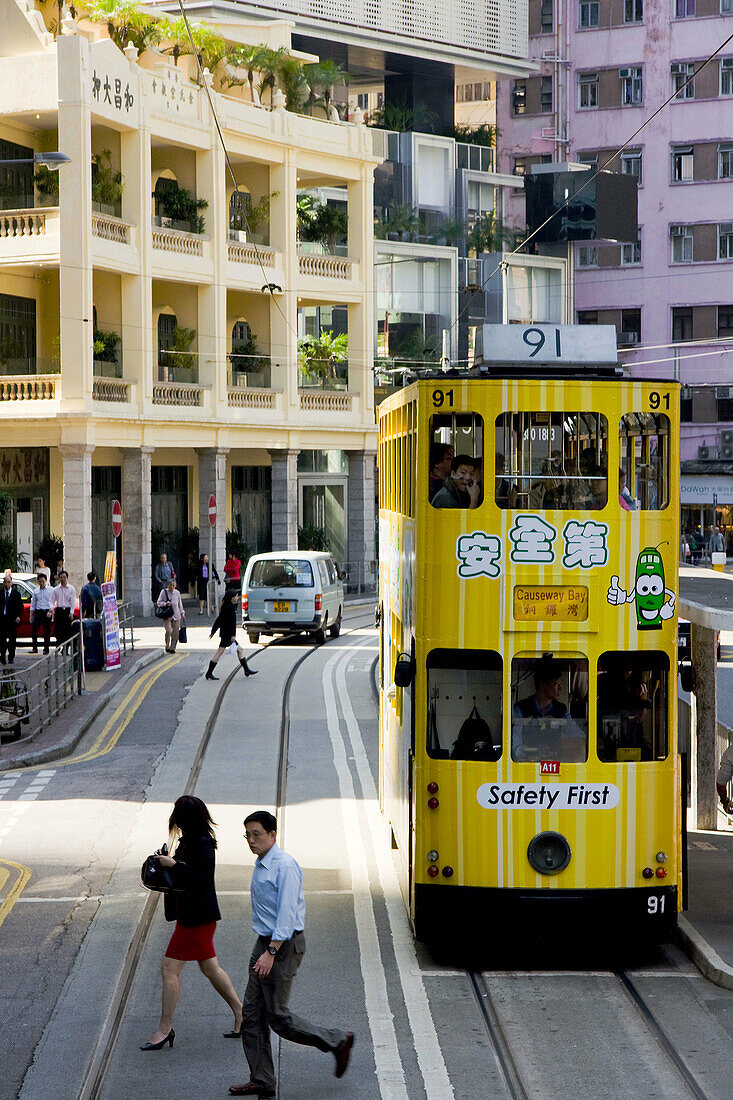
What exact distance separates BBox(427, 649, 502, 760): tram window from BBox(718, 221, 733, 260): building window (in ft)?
201

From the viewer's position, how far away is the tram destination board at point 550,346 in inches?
452

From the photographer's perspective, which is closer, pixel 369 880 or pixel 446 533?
pixel 446 533

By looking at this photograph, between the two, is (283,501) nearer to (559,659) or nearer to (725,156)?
(725,156)

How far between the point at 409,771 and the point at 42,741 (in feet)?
36.1

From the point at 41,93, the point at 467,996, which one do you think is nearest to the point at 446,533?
the point at 467,996

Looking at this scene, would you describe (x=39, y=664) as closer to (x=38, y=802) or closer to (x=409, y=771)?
(x=38, y=802)

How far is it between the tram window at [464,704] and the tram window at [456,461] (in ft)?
3.36

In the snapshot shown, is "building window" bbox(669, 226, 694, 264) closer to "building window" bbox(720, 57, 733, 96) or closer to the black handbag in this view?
"building window" bbox(720, 57, 733, 96)

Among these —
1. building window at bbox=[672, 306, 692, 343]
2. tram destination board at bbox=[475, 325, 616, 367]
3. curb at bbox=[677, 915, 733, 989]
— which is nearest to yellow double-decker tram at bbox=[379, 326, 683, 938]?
curb at bbox=[677, 915, 733, 989]

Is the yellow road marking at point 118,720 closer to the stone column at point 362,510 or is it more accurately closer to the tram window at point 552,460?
the tram window at point 552,460

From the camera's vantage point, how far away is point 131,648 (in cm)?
3300

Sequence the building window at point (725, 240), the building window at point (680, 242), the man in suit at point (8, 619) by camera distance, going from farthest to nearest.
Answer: the building window at point (680, 242)
the building window at point (725, 240)
the man in suit at point (8, 619)

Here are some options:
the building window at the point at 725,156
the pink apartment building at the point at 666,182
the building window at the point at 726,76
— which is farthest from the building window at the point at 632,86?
the building window at the point at 725,156

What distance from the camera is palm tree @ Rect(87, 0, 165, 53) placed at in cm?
4191
